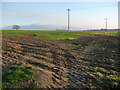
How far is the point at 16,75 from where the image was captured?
5.82 metres

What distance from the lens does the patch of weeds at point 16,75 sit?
17.8 ft

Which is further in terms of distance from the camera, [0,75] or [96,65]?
[96,65]

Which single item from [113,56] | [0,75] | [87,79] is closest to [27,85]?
[0,75]

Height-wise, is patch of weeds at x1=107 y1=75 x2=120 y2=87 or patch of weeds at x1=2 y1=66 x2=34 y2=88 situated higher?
patch of weeds at x1=2 y1=66 x2=34 y2=88

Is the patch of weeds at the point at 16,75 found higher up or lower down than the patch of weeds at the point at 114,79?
higher up

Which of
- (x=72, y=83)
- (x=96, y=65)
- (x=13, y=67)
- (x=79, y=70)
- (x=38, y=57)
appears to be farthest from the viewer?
(x=38, y=57)

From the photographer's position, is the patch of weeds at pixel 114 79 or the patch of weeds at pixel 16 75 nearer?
the patch of weeds at pixel 16 75

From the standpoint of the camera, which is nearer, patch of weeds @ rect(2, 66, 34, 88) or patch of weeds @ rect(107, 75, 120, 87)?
patch of weeds @ rect(2, 66, 34, 88)

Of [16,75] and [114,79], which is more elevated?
[16,75]

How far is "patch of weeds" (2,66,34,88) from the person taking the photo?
5.44 metres

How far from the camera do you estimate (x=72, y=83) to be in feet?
18.7

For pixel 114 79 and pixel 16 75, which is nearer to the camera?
pixel 16 75

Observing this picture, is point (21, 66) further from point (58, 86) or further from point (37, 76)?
point (58, 86)

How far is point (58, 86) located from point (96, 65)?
11.6ft
